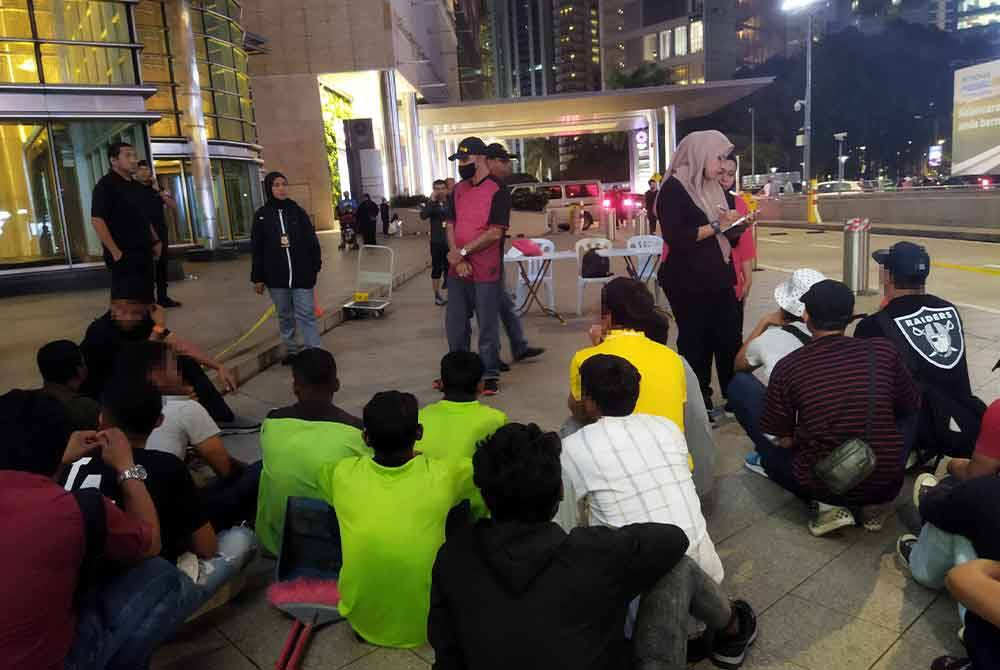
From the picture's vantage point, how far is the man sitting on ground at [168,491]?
2.30 metres

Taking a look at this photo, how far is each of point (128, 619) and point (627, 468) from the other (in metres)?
1.54

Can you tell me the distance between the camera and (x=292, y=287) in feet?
20.5

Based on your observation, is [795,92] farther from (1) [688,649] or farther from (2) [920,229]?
(1) [688,649]

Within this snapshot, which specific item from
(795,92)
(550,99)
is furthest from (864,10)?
(550,99)

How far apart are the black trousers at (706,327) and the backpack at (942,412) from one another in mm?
1127

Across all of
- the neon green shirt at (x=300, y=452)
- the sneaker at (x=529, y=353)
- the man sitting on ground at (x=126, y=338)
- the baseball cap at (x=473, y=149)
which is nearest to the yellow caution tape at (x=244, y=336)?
the man sitting on ground at (x=126, y=338)

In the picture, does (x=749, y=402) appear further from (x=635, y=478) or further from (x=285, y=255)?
(x=285, y=255)

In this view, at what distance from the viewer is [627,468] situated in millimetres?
2291

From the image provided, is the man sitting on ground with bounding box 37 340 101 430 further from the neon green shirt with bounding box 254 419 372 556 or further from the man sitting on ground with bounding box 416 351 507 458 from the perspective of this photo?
the man sitting on ground with bounding box 416 351 507 458

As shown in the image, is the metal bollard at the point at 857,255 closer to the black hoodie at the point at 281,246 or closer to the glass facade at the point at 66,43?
the black hoodie at the point at 281,246

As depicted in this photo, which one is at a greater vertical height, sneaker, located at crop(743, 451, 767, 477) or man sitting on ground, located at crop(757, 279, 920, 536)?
man sitting on ground, located at crop(757, 279, 920, 536)

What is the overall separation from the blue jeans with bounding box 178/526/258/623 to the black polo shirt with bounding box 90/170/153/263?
5.50 m

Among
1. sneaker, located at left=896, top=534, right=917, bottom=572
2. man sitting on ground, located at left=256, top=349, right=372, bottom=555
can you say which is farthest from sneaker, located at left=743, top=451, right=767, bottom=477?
man sitting on ground, located at left=256, top=349, right=372, bottom=555

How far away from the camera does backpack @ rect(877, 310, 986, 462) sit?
3.25m
